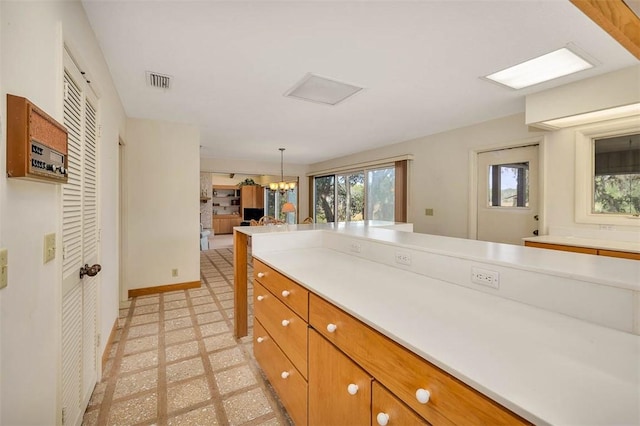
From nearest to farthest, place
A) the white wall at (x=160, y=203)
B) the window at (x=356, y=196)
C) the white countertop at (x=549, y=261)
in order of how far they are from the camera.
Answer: the white countertop at (x=549, y=261) → the white wall at (x=160, y=203) → the window at (x=356, y=196)

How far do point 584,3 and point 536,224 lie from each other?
10.6ft

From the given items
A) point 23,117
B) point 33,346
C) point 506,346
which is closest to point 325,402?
point 506,346

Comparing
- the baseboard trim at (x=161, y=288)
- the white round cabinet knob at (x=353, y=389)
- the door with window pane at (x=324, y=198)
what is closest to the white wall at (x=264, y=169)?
the door with window pane at (x=324, y=198)

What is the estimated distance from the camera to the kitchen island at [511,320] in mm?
590

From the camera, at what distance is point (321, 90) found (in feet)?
9.07

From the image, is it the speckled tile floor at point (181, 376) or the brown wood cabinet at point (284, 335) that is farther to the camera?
the speckled tile floor at point (181, 376)

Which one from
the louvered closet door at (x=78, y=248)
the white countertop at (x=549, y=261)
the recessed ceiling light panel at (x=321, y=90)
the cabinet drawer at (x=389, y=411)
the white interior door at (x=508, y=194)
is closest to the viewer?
the cabinet drawer at (x=389, y=411)

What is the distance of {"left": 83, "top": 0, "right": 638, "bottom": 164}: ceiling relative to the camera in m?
1.63

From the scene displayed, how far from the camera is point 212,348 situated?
2.40m

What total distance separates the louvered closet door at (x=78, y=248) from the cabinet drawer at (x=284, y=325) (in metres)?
1.00

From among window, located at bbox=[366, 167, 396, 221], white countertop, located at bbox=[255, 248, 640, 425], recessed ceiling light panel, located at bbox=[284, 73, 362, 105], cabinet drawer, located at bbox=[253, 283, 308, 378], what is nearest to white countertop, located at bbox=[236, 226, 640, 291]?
white countertop, located at bbox=[255, 248, 640, 425]

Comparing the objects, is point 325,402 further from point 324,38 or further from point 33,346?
point 324,38

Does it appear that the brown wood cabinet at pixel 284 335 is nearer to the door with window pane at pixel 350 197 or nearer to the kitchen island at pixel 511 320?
the kitchen island at pixel 511 320

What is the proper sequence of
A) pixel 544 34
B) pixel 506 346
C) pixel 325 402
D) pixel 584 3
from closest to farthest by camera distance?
pixel 506 346 < pixel 584 3 < pixel 325 402 < pixel 544 34
